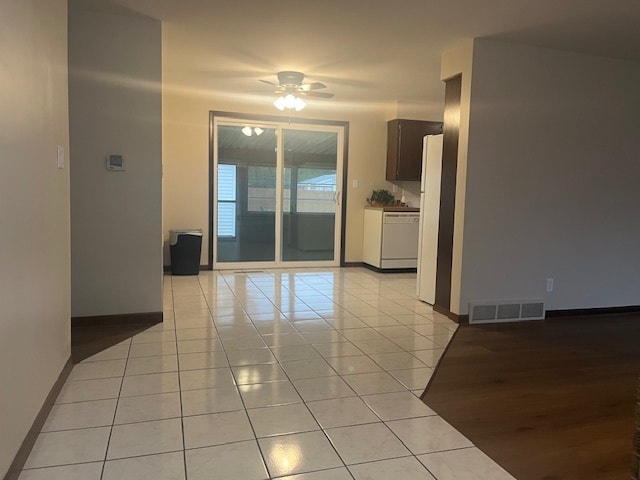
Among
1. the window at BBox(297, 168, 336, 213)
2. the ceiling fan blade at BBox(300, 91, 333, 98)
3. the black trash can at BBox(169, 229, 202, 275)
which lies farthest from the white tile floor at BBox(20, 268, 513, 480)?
the window at BBox(297, 168, 336, 213)

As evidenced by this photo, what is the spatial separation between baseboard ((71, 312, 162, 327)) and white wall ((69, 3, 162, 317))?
0.04 m

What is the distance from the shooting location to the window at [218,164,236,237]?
21.1 feet

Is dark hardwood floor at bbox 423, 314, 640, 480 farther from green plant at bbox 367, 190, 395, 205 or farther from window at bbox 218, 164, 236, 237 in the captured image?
window at bbox 218, 164, 236, 237

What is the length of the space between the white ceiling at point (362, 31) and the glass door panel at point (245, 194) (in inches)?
58.6

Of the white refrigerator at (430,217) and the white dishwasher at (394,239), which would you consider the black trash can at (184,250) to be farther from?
the white refrigerator at (430,217)

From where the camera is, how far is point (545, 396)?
8.48 feet

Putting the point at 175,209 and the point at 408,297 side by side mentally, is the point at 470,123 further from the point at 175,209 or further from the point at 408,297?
the point at 175,209

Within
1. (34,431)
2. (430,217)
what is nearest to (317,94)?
(430,217)

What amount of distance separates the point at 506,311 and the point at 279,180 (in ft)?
12.1

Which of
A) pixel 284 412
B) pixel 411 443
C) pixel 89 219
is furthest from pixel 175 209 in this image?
pixel 411 443

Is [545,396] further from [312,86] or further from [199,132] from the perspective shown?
[199,132]

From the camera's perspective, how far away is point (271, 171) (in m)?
6.67

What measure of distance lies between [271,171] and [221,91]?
1308 millimetres

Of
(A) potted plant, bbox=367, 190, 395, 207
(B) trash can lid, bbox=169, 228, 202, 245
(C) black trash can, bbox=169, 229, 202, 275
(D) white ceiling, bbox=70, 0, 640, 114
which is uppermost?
(D) white ceiling, bbox=70, 0, 640, 114
